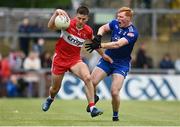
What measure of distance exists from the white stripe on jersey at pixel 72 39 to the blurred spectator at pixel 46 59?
52.3 feet

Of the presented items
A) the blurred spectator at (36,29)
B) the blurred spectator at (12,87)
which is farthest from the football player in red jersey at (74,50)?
the blurred spectator at (36,29)

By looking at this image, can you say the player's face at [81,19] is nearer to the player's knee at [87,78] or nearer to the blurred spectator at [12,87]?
the player's knee at [87,78]

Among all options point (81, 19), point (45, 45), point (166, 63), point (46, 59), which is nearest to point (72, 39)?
point (81, 19)

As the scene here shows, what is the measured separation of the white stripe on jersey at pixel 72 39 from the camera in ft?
54.4

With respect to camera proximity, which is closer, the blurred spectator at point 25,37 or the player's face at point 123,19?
the player's face at point 123,19

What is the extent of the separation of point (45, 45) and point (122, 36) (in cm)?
1704

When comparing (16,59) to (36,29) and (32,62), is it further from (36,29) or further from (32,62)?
(36,29)

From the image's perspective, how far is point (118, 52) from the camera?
673 inches

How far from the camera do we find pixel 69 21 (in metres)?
16.4

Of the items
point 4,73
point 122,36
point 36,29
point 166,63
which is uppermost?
point 122,36

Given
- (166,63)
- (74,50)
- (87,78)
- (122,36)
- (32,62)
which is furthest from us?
(166,63)

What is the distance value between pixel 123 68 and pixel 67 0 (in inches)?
1195

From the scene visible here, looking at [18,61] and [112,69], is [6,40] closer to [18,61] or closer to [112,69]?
[18,61]

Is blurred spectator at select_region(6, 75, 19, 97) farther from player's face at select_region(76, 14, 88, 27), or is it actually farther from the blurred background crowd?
player's face at select_region(76, 14, 88, 27)
